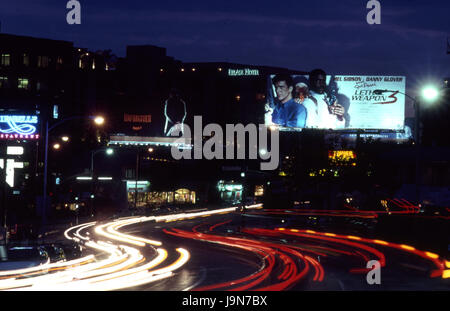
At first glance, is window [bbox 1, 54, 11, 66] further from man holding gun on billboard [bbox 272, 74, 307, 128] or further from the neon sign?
man holding gun on billboard [bbox 272, 74, 307, 128]

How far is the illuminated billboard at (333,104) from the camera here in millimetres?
78375

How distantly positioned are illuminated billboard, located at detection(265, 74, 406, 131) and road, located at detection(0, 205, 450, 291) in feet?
122

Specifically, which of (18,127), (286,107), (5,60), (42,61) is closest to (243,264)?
(18,127)

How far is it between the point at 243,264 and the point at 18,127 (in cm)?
3935

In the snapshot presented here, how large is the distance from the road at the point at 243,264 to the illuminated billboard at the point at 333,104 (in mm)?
37140

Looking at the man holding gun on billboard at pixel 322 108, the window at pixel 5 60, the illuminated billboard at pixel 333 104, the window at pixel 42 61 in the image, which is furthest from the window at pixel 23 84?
the man holding gun on billboard at pixel 322 108

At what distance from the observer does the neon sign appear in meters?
59.0

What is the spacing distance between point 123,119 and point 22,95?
119ft

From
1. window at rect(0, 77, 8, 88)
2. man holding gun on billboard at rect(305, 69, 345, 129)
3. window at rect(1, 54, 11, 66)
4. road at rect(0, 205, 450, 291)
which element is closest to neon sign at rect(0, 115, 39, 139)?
road at rect(0, 205, 450, 291)

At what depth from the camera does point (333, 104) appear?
79250 millimetres
